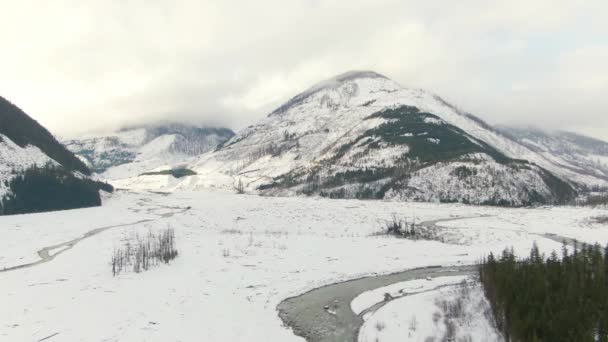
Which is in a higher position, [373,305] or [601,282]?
[601,282]

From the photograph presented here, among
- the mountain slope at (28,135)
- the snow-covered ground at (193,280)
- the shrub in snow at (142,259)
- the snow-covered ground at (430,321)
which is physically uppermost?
the mountain slope at (28,135)

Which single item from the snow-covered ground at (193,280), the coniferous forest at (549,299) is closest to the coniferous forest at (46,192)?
the snow-covered ground at (193,280)

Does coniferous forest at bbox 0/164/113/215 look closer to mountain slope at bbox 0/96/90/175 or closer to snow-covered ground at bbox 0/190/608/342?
mountain slope at bbox 0/96/90/175

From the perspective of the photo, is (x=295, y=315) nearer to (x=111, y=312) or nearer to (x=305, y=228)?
(x=111, y=312)

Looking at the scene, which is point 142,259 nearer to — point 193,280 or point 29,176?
point 193,280

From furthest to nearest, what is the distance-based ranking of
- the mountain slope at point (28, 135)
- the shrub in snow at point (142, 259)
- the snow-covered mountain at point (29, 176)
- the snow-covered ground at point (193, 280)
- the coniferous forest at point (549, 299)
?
the mountain slope at point (28, 135) < the snow-covered mountain at point (29, 176) < the shrub in snow at point (142, 259) < the snow-covered ground at point (193, 280) < the coniferous forest at point (549, 299)

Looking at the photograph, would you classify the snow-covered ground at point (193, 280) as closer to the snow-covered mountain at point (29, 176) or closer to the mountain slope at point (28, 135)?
the snow-covered mountain at point (29, 176)

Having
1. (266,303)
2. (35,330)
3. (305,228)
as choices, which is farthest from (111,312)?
(305,228)
